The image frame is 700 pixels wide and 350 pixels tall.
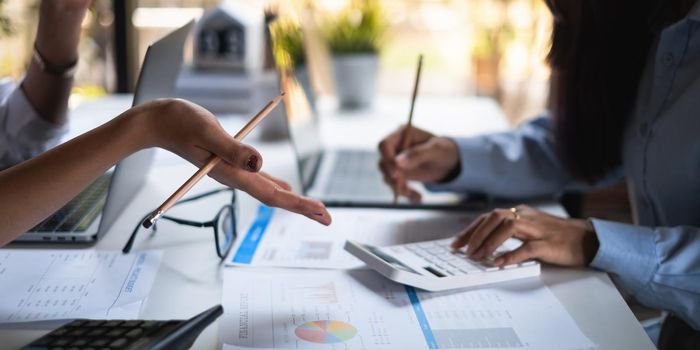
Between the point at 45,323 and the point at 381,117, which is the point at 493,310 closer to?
the point at 45,323

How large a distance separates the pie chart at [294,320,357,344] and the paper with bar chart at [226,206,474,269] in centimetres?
17

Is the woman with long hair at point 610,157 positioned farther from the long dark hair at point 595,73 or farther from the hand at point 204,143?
the hand at point 204,143

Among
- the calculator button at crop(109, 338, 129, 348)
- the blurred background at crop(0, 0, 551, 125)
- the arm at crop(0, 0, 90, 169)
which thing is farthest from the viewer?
the blurred background at crop(0, 0, 551, 125)

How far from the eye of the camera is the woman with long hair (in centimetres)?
92

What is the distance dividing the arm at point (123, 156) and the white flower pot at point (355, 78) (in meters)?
1.25

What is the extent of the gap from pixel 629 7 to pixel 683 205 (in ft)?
1.12

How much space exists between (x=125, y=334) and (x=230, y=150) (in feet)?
0.65

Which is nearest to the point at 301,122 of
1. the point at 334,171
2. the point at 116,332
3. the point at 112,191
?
the point at 334,171

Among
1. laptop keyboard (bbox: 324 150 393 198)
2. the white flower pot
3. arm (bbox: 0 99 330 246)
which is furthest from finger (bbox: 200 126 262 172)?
the white flower pot

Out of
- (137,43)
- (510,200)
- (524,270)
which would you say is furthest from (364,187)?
(137,43)

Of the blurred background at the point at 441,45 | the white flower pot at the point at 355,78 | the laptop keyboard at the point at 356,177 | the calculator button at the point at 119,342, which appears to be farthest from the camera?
the blurred background at the point at 441,45

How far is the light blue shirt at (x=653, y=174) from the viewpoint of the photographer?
92 cm

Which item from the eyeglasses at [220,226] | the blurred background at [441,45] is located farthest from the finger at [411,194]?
the blurred background at [441,45]

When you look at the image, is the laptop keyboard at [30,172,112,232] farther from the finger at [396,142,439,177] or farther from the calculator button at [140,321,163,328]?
the finger at [396,142,439,177]
